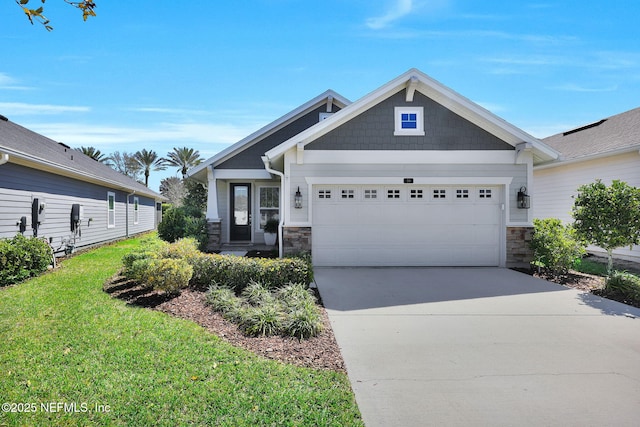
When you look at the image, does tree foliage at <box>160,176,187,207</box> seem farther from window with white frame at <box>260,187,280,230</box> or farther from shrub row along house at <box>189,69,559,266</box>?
shrub row along house at <box>189,69,559,266</box>

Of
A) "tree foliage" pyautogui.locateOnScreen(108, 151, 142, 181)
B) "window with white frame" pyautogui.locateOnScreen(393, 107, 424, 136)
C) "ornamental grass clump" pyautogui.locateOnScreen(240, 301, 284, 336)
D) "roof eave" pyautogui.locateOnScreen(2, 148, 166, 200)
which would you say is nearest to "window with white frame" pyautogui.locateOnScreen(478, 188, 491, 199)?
"window with white frame" pyautogui.locateOnScreen(393, 107, 424, 136)

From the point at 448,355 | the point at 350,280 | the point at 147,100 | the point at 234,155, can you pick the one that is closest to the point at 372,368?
the point at 448,355

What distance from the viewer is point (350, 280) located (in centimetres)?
791

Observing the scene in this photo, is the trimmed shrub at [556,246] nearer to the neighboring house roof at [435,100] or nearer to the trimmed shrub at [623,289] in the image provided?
the trimmed shrub at [623,289]

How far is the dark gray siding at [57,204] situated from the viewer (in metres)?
9.02

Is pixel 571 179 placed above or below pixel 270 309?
above

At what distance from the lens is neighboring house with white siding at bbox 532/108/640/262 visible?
10.5 metres

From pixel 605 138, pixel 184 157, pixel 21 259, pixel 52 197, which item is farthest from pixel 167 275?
pixel 184 157

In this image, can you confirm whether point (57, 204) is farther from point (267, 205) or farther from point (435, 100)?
point (435, 100)

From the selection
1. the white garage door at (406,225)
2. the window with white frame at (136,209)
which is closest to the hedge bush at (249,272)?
the white garage door at (406,225)

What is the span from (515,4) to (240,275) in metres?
8.64

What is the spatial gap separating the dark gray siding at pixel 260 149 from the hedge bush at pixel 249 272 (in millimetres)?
6863

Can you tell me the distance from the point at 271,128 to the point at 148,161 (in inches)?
1222

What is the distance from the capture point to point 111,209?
16531mm
